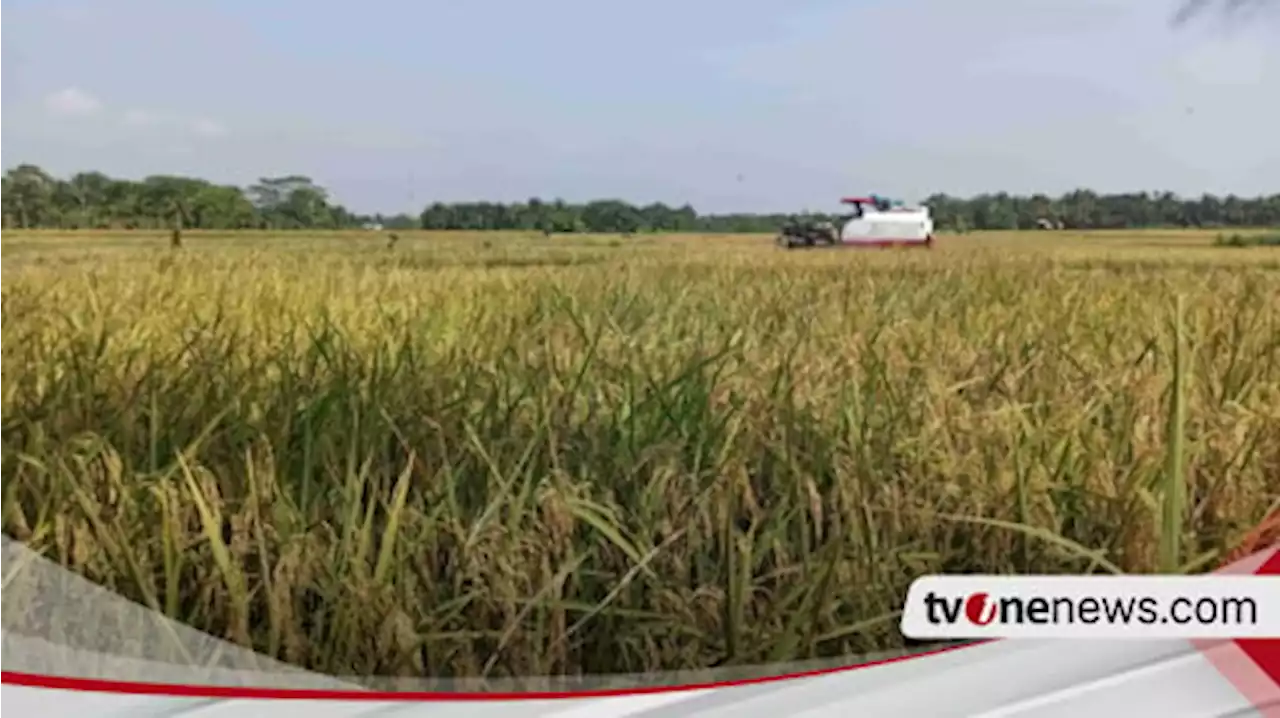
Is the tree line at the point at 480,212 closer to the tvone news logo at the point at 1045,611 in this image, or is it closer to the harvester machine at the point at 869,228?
the harvester machine at the point at 869,228

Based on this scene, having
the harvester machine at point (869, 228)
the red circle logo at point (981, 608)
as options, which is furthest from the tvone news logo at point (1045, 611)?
the harvester machine at point (869, 228)

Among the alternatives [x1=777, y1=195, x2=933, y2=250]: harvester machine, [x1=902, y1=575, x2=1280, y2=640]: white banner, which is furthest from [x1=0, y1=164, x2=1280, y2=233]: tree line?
[x1=902, y1=575, x2=1280, y2=640]: white banner

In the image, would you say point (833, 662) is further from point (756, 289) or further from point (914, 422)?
point (756, 289)

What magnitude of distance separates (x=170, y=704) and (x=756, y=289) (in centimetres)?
52

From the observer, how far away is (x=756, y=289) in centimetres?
103

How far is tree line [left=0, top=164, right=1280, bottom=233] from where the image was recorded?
946 millimetres

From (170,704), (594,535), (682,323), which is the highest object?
(682,323)

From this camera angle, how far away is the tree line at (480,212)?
0.95m

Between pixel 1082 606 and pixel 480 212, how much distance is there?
0.52 metres

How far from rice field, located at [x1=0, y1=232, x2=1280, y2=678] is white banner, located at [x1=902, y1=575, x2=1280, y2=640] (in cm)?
1

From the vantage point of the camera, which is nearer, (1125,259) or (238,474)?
(238,474)

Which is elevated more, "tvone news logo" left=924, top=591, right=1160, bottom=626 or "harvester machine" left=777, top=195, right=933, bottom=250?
"harvester machine" left=777, top=195, right=933, bottom=250

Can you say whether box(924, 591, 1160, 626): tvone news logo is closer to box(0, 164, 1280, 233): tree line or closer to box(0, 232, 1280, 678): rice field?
box(0, 232, 1280, 678): rice field

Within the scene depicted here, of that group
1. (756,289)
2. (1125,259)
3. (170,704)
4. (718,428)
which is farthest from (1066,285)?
(170,704)
